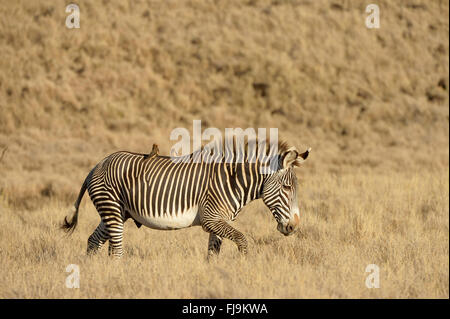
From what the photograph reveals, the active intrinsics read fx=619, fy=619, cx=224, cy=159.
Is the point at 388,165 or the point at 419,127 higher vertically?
the point at 419,127

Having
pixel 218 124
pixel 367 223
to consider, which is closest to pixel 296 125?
pixel 218 124

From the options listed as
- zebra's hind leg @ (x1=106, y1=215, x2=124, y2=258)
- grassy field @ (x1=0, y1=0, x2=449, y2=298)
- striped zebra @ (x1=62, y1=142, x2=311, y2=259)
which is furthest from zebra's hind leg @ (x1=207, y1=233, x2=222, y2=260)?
zebra's hind leg @ (x1=106, y1=215, x2=124, y2=258)

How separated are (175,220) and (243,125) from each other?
16118mm

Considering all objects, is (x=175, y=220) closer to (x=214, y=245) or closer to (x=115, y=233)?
(x=214, y=245)

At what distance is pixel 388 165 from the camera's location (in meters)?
19.9

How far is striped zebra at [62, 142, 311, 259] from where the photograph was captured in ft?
26.0

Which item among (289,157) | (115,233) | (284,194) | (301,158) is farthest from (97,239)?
(301,158)

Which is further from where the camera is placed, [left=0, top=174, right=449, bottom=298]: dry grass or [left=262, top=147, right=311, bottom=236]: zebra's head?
[left=262, top=147, right=311, bottom=236]: zebra's head

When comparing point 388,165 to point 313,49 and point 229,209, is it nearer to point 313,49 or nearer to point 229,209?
point 313,49

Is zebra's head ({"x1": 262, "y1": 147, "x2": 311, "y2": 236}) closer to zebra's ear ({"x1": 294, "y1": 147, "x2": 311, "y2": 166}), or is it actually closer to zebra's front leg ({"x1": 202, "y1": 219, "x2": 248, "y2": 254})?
zebra's ear ({"x1": 294, "y1": 147, "x2": 311, "y2": 166})

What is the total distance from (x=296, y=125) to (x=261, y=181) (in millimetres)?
16473

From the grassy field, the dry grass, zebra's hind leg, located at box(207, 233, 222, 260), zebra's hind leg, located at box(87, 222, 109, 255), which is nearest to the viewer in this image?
the dry grass

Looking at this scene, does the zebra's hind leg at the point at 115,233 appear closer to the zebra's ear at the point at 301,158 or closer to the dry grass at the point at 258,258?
the dry grass at the point at 258,258

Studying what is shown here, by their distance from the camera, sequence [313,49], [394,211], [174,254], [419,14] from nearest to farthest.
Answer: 1. [174,254]
2. [394,211]
3. [313,49]
4. [419,14]
